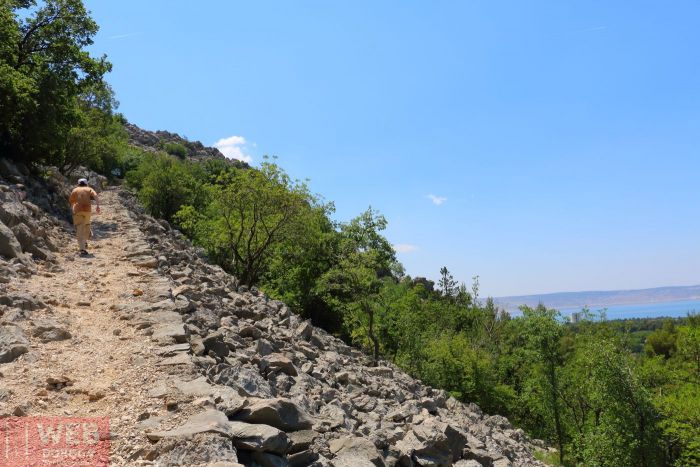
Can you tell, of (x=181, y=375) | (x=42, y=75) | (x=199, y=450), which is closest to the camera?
(x=199, y=450)

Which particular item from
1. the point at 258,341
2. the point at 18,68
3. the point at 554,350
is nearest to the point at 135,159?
the point at 18,68

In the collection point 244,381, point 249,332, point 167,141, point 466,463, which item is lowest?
point 466,463

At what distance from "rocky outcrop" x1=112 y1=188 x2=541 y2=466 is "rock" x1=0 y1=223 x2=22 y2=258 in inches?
134

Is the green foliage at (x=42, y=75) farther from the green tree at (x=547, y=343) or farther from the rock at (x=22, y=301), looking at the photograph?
the green tree at (x=547, y=343)

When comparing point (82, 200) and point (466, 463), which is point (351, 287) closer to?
point (82, 200)

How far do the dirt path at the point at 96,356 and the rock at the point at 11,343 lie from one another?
0.12m

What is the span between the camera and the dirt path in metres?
5.55

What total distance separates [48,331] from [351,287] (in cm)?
2011

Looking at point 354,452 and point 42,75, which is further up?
point 42,75

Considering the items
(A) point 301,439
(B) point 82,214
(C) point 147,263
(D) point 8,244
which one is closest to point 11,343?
(A) point 301,439

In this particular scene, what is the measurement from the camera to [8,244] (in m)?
11.3

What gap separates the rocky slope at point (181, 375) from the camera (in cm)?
516

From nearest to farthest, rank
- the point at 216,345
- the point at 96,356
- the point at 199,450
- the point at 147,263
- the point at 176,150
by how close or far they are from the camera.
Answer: the point at 199,450 → the point at 96,356 → the point at 216,345 → the point at 147,263 → the point at 176,150

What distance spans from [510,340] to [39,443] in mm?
54888
